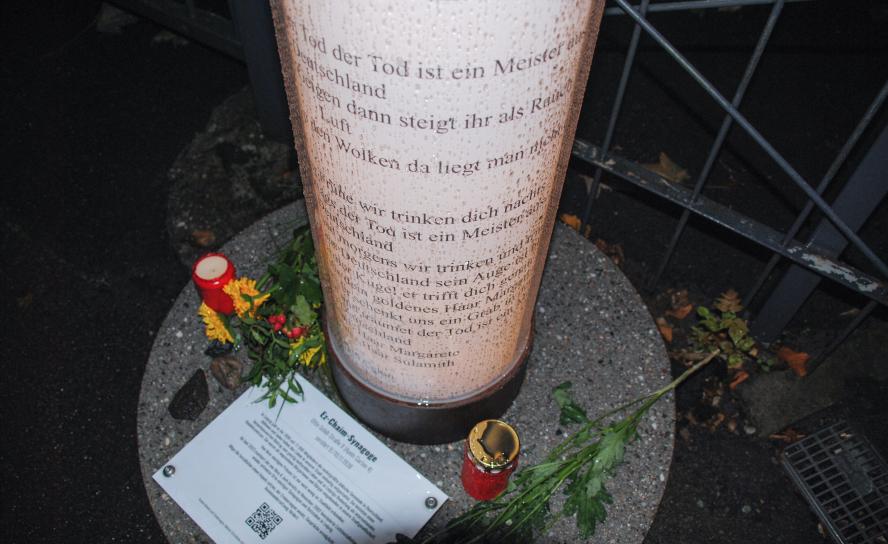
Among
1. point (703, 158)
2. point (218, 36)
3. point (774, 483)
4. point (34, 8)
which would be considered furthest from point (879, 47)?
point (34, 8)

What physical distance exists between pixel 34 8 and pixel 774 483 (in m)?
5.76

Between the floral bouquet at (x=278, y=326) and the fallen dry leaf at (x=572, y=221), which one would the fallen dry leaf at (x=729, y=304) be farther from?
the floral bouquet at (x=278, y=326)

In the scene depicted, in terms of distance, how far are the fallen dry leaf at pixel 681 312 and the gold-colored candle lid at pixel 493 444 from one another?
1616mm

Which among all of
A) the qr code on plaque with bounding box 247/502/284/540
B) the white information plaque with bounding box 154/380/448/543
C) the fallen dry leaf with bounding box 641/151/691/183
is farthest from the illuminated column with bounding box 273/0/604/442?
the fallen dry leaf with bounding box 641/151/691/183

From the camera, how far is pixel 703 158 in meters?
4.04

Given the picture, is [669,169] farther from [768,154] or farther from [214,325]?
[214,325]

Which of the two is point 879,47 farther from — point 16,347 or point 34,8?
point 34,8

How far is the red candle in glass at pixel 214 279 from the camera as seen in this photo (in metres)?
2.47

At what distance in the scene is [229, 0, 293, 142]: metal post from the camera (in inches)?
126

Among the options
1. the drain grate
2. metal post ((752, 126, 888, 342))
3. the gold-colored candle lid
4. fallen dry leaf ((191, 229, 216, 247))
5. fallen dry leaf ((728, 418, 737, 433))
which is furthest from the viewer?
fallen dry leaf ((191, 229, 216, 247))

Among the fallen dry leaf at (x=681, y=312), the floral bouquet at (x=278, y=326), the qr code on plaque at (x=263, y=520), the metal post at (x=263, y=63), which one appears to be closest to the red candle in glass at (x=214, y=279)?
the floral bouquet at (x=278, y=326)

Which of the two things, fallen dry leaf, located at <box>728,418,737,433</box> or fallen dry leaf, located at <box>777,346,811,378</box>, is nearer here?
fallen dry leaf, located at <box>728,418,737,433</box>

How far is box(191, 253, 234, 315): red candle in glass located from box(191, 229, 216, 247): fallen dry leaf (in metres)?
1.00

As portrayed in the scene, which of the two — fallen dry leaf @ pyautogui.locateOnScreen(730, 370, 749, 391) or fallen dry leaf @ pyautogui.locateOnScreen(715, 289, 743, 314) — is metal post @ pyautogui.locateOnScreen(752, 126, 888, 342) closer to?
fallen dry leaf @ pyautogui.locateOnScreen(715, 289, 743, 314)
